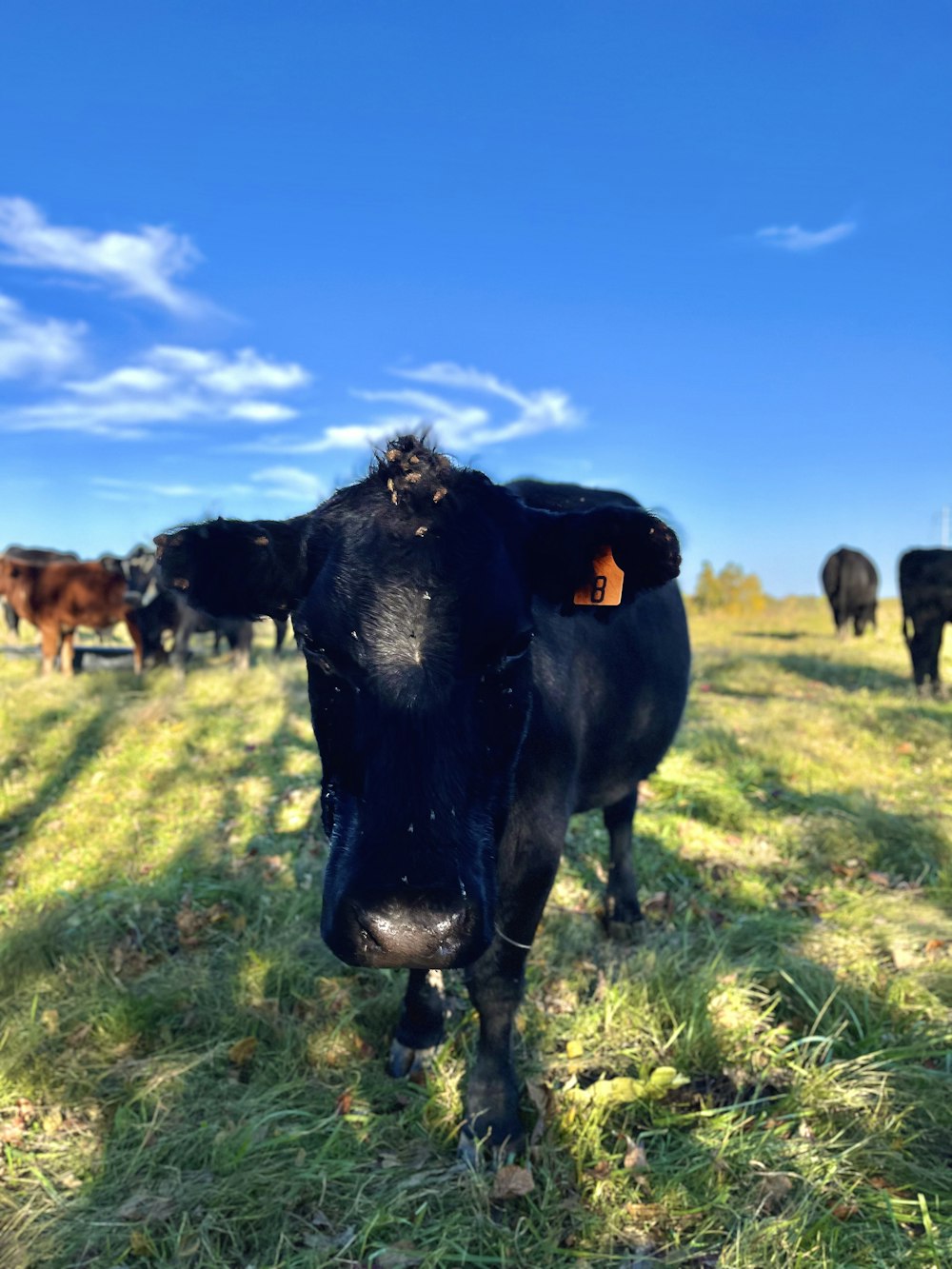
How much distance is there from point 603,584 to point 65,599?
14.6m

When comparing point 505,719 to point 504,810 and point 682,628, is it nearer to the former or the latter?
point 504,810

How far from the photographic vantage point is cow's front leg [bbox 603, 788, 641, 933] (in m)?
4.95

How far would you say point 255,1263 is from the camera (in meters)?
2.65

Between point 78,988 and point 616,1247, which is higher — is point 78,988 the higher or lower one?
the higher one

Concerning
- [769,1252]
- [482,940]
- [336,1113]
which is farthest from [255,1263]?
[769,1252]

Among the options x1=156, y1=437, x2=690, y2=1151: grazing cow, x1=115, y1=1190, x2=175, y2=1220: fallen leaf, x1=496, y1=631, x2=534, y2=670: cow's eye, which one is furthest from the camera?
x1=115, y1=1190, x2=175, y2=1220: fallen leaf

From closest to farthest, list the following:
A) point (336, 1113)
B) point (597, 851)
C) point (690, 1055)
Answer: point (336, 1113), point (690, 1055), point (597, 851)

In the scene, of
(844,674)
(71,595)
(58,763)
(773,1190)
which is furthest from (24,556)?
(773,1190)

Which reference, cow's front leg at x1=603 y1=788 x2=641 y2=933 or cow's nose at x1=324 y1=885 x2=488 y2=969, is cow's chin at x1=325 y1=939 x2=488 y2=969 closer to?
cow's nose at x1=324 y1=885 x2=488 y2=969

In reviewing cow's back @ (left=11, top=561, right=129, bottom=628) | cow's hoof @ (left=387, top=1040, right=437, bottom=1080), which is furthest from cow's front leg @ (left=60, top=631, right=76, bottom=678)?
cow's hoof @ (left=387, top=1040, right=437, bottom=1080)

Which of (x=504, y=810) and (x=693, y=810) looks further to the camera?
(x=693, y=810)

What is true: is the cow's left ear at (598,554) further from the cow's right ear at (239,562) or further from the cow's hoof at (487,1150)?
the cow's hoof at (487,1150)

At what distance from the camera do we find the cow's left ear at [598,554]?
2.84 metres

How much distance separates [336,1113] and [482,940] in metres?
1.61
